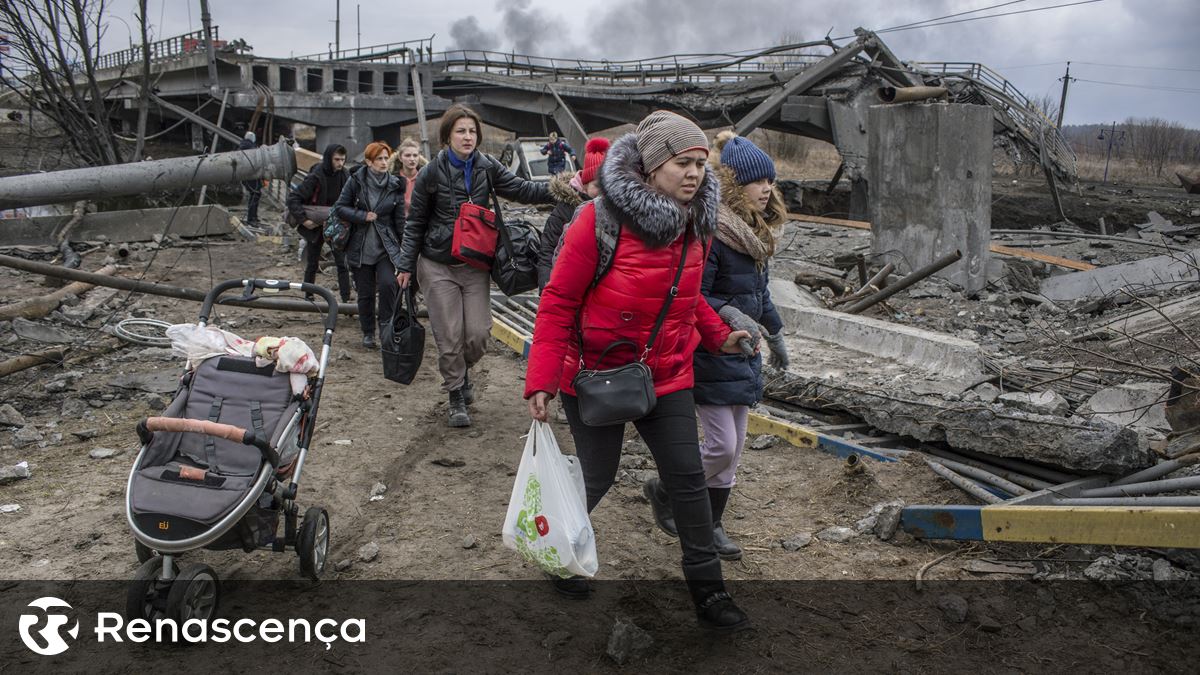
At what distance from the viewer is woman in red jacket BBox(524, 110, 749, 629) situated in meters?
3.26

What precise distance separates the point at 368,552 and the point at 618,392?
1650mm

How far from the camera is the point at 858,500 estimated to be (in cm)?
473

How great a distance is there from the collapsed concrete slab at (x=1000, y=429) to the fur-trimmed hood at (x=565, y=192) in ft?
6.63

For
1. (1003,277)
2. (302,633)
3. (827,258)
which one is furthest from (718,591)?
(827,258)

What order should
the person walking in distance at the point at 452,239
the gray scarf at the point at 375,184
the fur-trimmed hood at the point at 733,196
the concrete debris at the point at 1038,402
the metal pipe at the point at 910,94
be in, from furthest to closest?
the metal pipe at the point at 910,94 → the gray scarf at the point at 375,184 → the concrete debris at the point at 1038,402 → the person walking in distance at the point at 452,239 → the fur-trimmed hood at the point at 733,196

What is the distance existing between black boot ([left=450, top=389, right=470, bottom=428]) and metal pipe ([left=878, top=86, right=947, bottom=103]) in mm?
8619

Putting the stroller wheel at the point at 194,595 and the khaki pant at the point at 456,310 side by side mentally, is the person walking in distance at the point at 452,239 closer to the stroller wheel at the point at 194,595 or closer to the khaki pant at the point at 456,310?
the khaki pant at the point at 456,310

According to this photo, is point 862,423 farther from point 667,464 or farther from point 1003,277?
point 1003,277

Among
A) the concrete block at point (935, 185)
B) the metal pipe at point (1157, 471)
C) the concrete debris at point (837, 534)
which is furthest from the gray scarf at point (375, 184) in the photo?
the concrete block at point (935, 185)

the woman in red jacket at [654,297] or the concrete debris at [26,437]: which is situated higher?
the woman in red jacket at [654,297]

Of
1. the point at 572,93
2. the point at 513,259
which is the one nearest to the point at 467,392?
the point at 513,259

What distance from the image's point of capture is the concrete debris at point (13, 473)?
193 inches

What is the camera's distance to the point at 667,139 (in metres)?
3.25

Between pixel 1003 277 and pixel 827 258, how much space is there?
294cm
